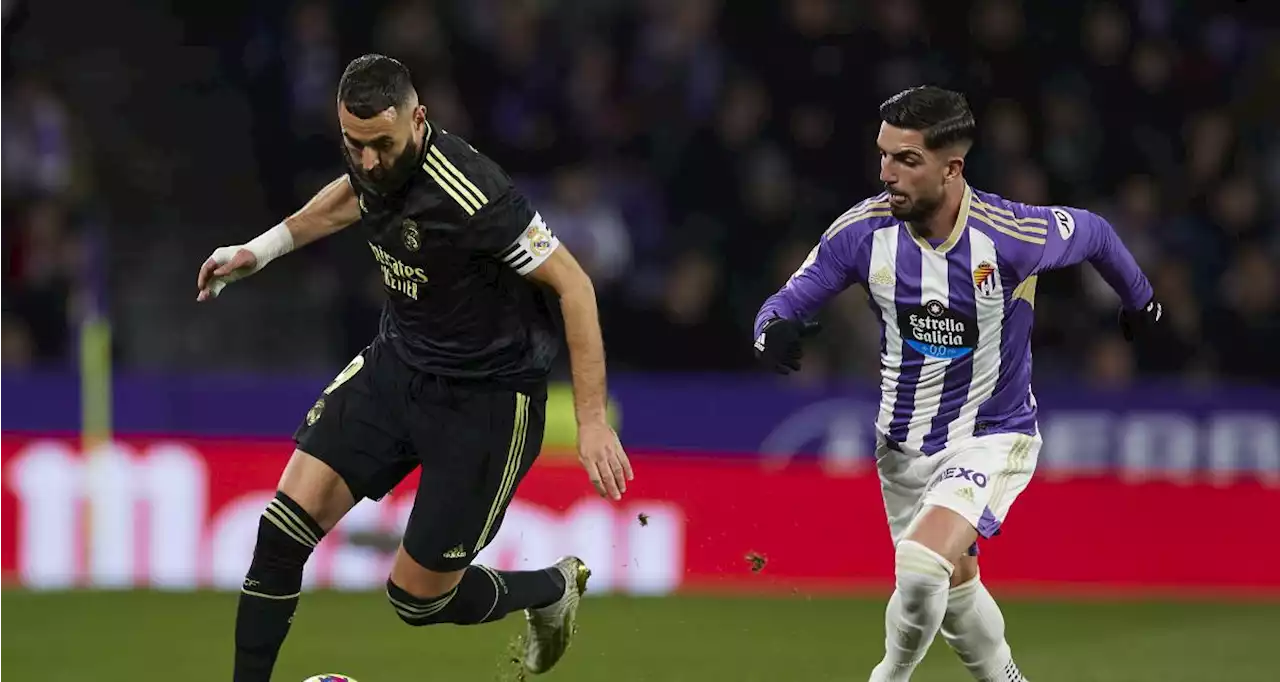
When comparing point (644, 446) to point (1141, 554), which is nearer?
point (1141, 554)

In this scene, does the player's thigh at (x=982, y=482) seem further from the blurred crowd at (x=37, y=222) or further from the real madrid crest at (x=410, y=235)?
the blurred crowd at (x=37, y=222)

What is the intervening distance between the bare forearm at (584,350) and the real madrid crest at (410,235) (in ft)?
1.62

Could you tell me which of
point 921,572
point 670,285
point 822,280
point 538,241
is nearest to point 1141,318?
point 822,280

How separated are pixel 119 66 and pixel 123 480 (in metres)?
5.08

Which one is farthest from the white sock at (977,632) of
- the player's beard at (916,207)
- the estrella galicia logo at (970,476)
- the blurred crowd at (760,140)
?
the blurred crowd at (760,140)

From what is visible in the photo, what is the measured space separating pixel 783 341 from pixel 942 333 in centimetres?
59

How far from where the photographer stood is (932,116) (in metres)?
6.27

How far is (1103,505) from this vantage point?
11.2 meters

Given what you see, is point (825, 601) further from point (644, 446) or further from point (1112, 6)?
point (1112, 6)

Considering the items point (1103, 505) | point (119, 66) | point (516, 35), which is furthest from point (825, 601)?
point (119, 66)

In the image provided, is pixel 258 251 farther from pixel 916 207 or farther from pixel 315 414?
pixel 916 207

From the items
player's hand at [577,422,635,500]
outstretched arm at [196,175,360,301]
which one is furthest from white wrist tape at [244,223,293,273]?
player's hand at [577,422,635,500]

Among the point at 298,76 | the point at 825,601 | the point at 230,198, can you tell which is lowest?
the point at 825,601

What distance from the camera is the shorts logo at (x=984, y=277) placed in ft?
21.0
